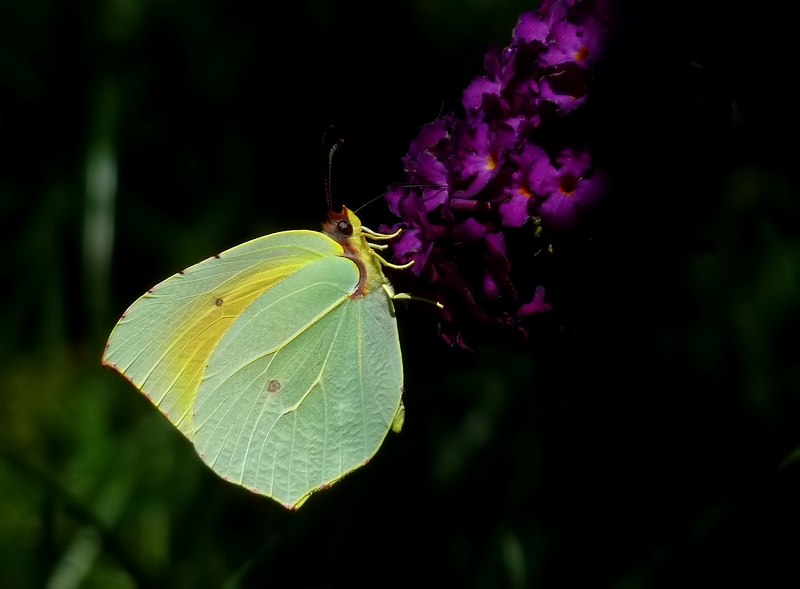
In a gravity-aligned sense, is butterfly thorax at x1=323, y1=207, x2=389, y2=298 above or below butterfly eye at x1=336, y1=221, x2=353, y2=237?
below

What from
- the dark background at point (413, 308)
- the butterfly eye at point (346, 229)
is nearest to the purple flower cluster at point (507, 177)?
the dark background at point (413, 308)

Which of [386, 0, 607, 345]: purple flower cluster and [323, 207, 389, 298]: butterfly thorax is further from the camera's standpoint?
[323, 207, 389, 298]: butterfly thorax

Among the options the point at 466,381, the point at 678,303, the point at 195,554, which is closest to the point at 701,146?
the point at 678,303

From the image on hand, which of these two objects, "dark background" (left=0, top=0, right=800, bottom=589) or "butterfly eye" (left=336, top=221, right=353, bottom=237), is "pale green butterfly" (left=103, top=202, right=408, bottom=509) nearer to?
"butterfly eye" (left=336, top=221, right=353, bottom=237)

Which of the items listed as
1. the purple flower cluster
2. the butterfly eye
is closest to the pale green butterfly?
the butterfly eye

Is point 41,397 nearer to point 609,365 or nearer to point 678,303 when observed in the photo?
point 609,365

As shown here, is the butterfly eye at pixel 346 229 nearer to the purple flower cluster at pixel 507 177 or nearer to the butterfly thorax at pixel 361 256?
the butterfly thorax at pixel 361 256
